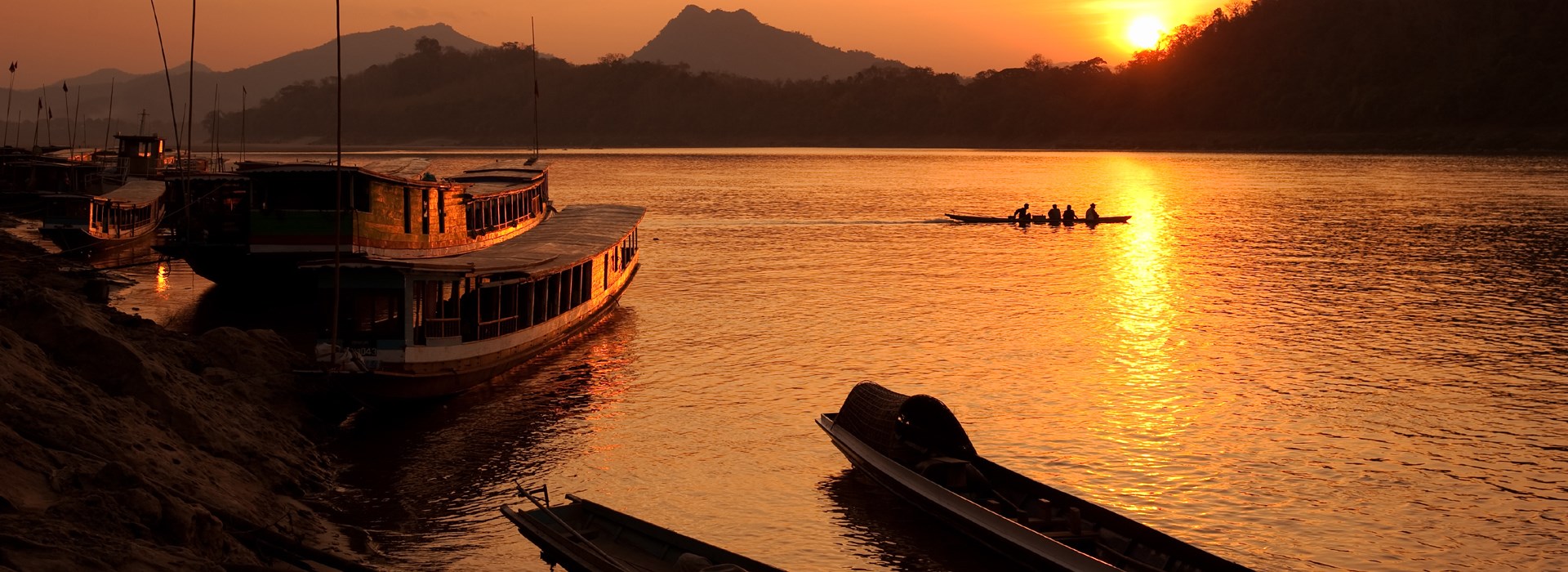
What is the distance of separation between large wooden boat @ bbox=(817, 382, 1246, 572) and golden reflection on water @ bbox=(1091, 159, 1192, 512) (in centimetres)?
348

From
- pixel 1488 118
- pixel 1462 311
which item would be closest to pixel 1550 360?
pixel 1462 311

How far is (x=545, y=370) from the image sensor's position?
32469 mm

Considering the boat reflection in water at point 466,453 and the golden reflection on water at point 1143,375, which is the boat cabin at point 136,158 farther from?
the golden reflection on water at point 1143,375

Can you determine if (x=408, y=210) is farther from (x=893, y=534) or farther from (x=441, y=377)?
(x=893, y=534)

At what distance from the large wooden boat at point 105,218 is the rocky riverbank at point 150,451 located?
2564cm

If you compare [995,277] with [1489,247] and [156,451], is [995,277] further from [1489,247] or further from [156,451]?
[156,451]

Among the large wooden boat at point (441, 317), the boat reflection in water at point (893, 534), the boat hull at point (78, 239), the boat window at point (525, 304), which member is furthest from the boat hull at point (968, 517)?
the boat hull at point (78, 239)

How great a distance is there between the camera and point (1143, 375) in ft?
109

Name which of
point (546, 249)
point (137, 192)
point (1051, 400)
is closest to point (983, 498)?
point (1051, 400)

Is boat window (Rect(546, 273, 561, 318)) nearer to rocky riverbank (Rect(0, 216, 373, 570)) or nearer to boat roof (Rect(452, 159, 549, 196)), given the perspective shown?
rocky riverbank (Rect(0, 216, 373, 570))

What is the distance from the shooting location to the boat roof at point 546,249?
26.6 meters

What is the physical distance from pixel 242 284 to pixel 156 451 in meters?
25.0

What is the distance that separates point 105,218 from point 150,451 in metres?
41.0

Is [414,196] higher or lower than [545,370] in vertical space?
higher
